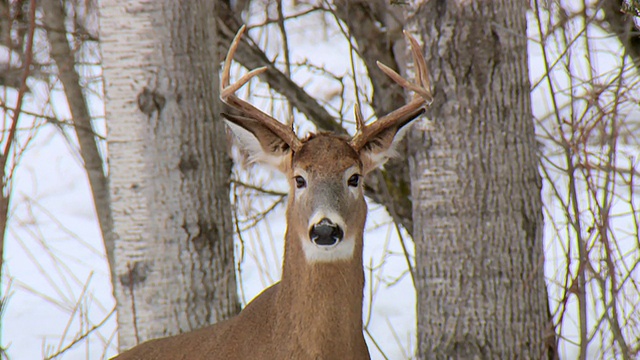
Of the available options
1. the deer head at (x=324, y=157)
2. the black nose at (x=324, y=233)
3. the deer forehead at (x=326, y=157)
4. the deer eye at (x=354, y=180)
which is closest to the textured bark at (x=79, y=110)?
the deer head at (x=324, y=157)

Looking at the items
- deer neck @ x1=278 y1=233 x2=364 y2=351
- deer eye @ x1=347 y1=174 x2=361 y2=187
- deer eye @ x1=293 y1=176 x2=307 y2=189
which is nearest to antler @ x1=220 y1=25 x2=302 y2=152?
deer eye @ x1=293 y1=176 x2=307 y2=189

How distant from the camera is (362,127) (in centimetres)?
428

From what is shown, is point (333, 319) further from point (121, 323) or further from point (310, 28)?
point (310, 28)

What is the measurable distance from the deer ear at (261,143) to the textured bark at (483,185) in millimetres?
966

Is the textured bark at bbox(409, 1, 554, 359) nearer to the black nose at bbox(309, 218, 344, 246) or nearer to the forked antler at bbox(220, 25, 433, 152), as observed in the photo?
the forked antler at bbox(220, 25, 433, 152)

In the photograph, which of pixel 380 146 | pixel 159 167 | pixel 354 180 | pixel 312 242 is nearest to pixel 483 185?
pixel 380 146

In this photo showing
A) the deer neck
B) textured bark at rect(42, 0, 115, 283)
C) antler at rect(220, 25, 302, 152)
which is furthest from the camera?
textured bark at rect(42, 0, 115, 283)

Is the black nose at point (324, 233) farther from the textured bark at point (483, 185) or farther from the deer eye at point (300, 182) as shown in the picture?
the textured bark at point (483, 185)

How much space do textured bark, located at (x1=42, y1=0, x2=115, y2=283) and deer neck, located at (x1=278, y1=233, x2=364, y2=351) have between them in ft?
9.77

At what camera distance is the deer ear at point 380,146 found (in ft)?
14.1

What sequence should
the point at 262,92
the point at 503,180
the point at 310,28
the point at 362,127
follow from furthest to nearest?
the point at 310,28
the point at 262,92
the point at 503,180
the point at 362,127

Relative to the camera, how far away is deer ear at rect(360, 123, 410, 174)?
4305 mm

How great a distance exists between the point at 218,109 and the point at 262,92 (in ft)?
23.2

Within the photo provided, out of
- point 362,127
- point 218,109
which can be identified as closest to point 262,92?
point 218,109
